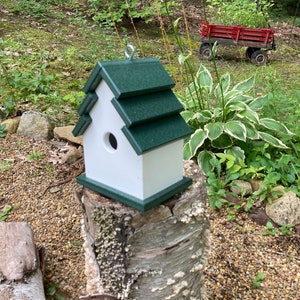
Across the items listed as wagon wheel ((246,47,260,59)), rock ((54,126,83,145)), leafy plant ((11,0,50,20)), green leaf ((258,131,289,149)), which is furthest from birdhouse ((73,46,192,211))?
leafy plant ((11,0,50,20))

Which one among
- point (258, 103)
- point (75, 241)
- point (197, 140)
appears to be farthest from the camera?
point (258, 103)

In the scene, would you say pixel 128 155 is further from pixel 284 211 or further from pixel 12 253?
pixel 284 211

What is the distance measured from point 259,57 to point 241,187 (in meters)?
3.71

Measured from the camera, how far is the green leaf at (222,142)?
266cm

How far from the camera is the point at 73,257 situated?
80.3 inches

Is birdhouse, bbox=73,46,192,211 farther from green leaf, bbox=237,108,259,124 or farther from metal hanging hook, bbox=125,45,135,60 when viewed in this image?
green leaf, bbox=237,108,259,124

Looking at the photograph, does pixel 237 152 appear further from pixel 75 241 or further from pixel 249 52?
pixel 249 52

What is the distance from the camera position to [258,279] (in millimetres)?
1907

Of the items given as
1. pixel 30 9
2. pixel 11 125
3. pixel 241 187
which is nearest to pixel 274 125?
pixel 241 187

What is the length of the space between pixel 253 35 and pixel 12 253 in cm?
500

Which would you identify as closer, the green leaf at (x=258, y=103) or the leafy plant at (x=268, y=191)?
the leafy plant at (x=268, y=191)

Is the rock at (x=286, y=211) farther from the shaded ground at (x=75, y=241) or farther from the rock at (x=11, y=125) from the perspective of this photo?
the rock at (x=11, y=125)

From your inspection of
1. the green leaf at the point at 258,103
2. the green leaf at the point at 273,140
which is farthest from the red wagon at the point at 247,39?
the green leaf at the point at 273,140

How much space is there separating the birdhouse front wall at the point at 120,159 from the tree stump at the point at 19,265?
2.06ft
